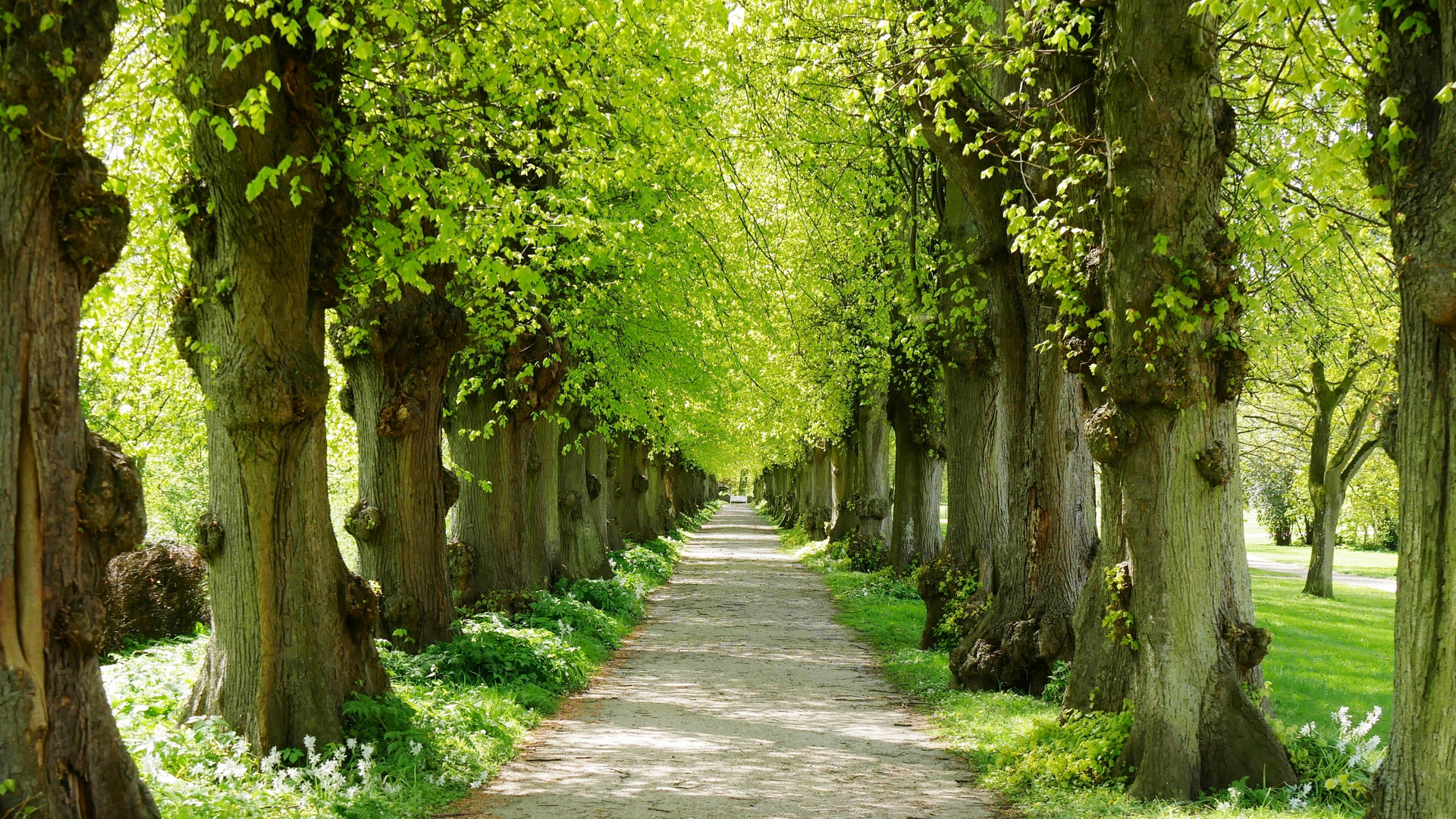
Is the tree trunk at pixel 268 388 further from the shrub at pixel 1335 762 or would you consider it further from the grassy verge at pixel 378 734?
the shrub at pixel 1335 762

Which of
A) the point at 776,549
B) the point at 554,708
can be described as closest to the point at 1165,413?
the point at 554,708

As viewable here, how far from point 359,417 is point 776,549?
2881cm

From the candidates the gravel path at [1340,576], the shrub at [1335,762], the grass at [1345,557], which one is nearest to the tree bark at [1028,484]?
the shrub at [1335,762]

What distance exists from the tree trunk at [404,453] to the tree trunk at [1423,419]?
833 cm

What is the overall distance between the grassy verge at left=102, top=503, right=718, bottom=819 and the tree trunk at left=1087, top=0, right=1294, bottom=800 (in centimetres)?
511

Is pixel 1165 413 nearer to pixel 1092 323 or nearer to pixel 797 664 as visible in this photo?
pixel 1092 323

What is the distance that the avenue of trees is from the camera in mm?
4508

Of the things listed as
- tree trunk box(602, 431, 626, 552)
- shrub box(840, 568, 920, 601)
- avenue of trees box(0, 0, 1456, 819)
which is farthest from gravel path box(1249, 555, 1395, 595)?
tree trunk box(602, 431, 626, 552)

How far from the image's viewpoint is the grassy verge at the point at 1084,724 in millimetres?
6613

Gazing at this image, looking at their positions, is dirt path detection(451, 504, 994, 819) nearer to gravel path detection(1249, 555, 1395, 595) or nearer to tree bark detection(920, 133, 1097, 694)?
tree bark detection(920, 133, 1097, 694)

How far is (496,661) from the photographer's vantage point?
1143cm

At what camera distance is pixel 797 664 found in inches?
548

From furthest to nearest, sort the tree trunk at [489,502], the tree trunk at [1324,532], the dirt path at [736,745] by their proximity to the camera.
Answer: the tree trunk at [1324,532] < the tree trunk at [489,502] < the dirt path at [736,745]

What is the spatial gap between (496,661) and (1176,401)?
305 inches
